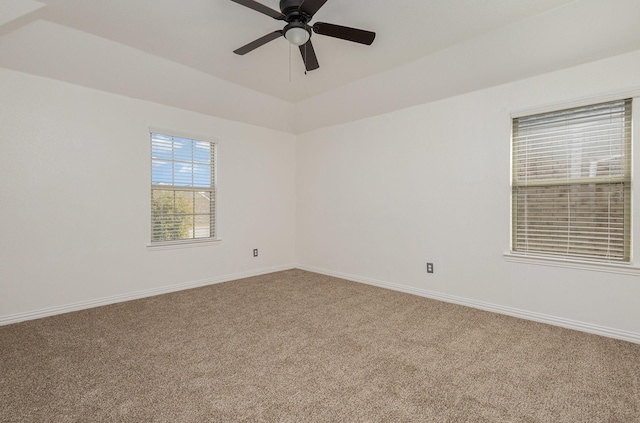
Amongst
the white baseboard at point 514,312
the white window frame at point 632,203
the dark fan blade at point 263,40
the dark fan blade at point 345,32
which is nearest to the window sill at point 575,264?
the white window frame at point 632,203

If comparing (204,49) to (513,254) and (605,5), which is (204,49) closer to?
(605,5)

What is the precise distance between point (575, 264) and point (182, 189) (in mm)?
4419

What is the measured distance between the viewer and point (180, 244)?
13.5ft

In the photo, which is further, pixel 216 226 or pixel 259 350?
pixel 216 226

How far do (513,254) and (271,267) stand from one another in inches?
135

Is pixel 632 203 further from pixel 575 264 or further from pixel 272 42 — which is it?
pixel 272 42

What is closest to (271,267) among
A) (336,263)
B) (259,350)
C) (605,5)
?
(336,263)

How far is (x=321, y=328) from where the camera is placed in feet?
9.18

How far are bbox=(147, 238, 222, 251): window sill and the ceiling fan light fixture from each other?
292cm

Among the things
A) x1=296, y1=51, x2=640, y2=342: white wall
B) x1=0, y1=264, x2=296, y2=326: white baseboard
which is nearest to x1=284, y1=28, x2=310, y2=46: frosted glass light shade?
x1=296, y1=51, x2=640, y2=342: white wall

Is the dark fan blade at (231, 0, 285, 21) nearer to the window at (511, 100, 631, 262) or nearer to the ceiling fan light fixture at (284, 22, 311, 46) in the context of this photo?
the ceiling fan light fixture at (284, 22, 311, 46)

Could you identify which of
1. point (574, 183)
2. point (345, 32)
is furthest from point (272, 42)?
point (574, 183)

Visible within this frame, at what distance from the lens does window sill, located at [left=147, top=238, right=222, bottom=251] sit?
386cm

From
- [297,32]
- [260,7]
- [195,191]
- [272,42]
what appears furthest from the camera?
[195,191]
